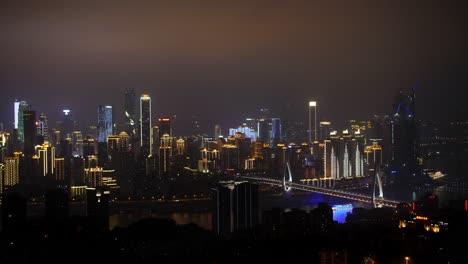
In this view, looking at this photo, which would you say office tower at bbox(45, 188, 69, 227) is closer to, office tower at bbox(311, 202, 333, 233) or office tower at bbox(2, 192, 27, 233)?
office tower at bbox(2, 192, 27, 233)

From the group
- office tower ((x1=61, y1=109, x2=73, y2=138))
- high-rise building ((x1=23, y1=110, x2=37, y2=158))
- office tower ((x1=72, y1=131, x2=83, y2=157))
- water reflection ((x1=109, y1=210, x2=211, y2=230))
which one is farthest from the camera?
office tower ((x1=72, y1=131, x2=83, y2=157))

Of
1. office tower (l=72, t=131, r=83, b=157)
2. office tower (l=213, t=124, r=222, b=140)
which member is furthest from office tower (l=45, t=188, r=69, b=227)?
office tower (l=213, t=124, r=222, b=140)

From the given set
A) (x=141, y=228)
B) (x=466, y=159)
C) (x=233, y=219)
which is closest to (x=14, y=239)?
(x=141, y=228)

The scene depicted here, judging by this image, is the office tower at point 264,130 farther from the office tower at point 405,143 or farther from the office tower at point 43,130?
the office tower at point 43,130

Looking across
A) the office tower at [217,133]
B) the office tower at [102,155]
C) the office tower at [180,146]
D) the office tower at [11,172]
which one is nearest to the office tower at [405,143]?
the office tower at [217,133]

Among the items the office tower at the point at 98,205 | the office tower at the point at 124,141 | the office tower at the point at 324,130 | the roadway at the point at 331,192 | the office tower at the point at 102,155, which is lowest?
the roadway at the point at 331,192

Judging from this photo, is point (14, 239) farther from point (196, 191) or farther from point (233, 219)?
point (196, 191)
